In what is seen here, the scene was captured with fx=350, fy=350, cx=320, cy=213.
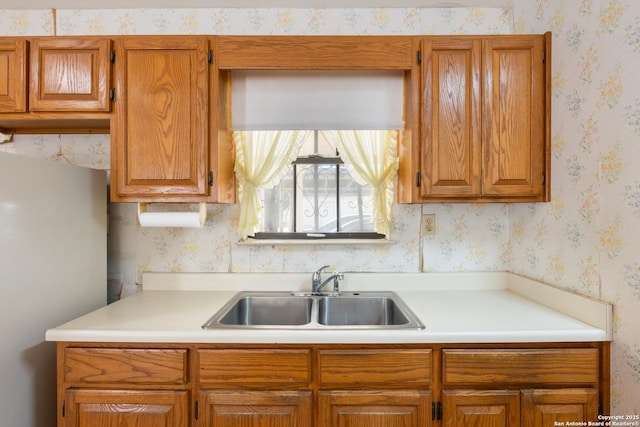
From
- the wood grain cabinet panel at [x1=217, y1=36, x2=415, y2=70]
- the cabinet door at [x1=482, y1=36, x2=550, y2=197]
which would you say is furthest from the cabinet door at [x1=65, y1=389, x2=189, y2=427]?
the cabinet door at [x1=482, y1=36, x2=550, y2=197]

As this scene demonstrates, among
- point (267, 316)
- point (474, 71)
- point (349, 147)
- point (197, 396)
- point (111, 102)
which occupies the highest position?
point (474, 71)

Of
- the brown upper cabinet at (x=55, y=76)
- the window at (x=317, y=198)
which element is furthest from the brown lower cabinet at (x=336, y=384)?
the brown upper cabinet at (x=55, y=76)

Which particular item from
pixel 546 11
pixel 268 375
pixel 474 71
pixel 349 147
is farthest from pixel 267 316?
pixel 546 11

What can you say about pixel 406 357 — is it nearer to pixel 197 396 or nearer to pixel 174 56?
pixel 197 396

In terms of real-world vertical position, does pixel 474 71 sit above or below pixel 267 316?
above

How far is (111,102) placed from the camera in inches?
61.3

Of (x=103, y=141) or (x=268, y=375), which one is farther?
(x=103, y=141)

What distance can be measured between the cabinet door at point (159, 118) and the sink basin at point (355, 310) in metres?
0.87

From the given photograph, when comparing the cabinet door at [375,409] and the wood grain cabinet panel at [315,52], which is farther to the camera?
the wood grain cabinet panel at [315,52]

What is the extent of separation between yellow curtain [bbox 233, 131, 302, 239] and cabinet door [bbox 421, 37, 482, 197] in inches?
28.1

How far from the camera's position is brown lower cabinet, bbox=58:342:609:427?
1254 mm

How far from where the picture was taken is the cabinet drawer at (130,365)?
1.26m

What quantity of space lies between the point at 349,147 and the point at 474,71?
68 centimetres

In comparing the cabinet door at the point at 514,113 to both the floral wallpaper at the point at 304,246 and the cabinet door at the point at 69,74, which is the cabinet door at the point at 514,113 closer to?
the floral wallpaper at the point at 304,246
